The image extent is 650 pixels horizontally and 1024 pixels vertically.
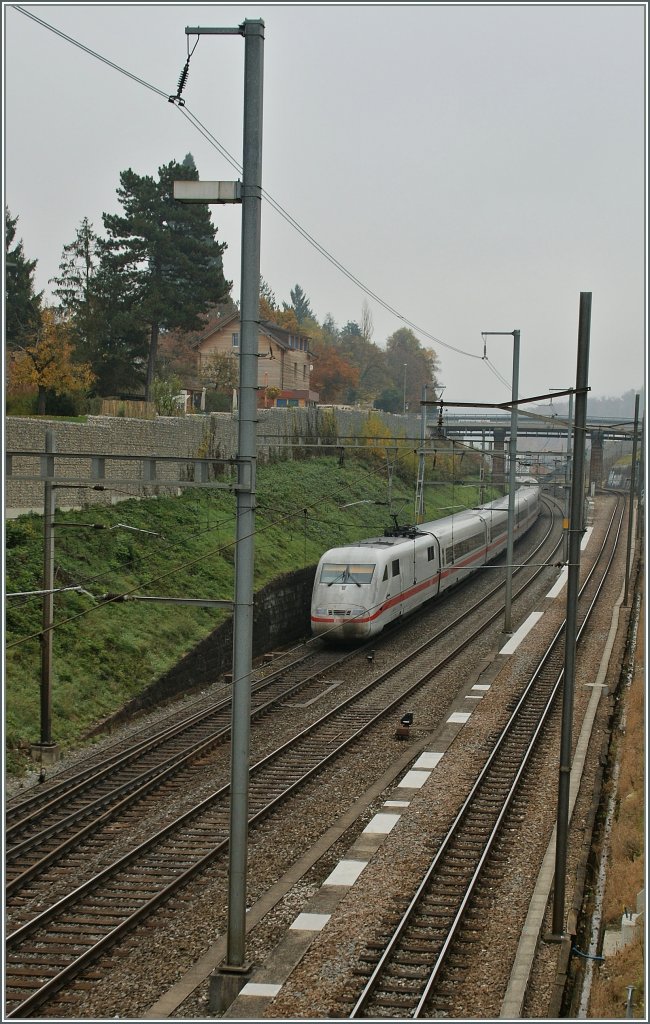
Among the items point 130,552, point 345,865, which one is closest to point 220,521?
point 130,552

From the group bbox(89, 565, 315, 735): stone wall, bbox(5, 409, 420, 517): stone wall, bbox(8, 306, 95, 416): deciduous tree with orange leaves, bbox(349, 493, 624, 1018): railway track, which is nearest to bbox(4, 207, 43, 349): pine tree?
bbox(8, 306, 95, 416): deciduous tree with orange leaves

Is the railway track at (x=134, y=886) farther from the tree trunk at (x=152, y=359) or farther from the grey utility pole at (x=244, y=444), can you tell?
the tree trunk at (x=152, y=359)

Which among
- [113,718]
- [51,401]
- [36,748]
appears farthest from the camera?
[51,401]

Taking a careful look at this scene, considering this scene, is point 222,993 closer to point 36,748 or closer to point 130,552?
point 36,748

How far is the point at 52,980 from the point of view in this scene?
33.8 ft

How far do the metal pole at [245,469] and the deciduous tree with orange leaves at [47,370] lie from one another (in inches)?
973

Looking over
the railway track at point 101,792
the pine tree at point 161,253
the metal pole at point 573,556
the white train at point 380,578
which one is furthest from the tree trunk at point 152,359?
the metal pole at point 573,556

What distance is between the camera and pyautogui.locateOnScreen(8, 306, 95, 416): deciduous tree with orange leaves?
3434 centimetres

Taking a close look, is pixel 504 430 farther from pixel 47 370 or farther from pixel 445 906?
pixel 445 906

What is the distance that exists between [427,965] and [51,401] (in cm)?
2825

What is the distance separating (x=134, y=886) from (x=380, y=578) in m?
15.7

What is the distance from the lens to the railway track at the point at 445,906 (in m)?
10.2

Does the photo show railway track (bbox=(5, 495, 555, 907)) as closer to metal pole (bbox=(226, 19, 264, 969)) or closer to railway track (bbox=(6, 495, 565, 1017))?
railway track (bbox=(6, 495, 565, 1017))

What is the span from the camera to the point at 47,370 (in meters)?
34.3
